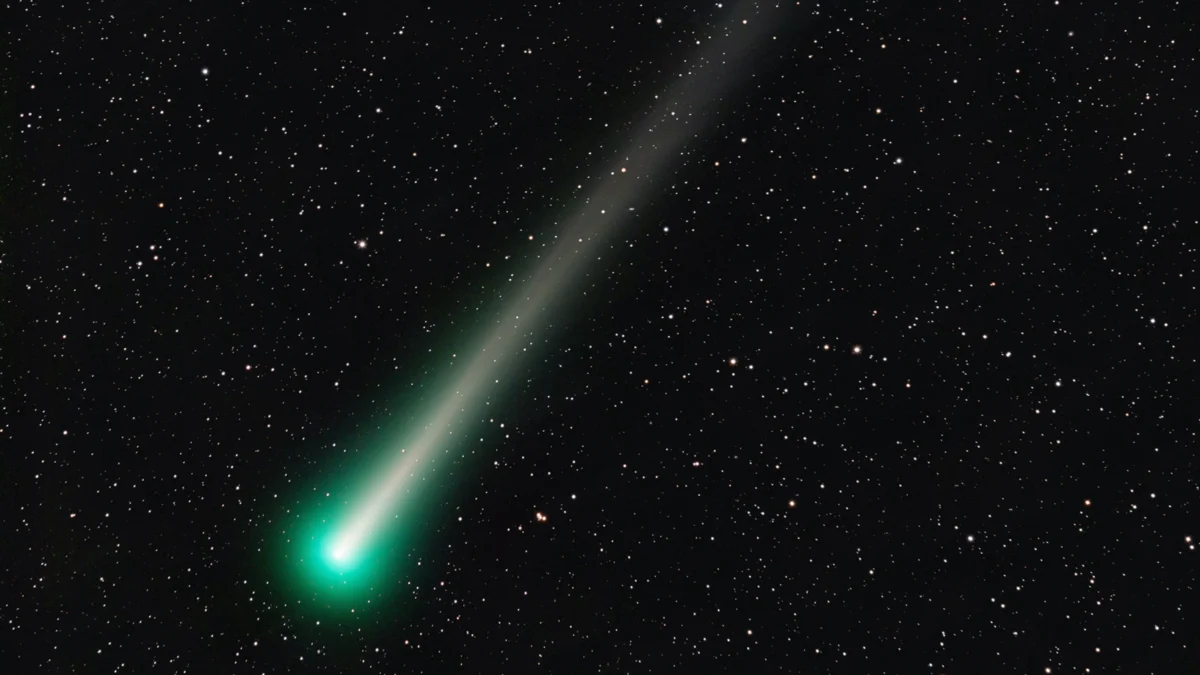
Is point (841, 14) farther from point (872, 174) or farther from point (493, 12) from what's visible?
point (493, 12)

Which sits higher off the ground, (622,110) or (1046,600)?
(622,110)

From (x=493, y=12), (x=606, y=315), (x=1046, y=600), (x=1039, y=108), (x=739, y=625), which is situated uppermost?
(x=493, y=12)

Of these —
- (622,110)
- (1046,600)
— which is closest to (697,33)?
(622,110)
